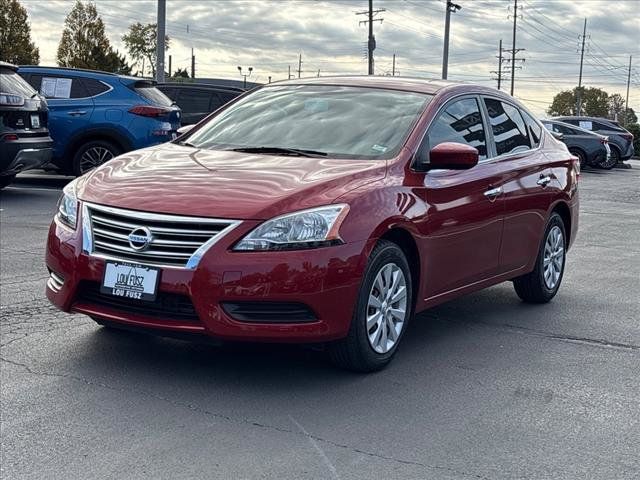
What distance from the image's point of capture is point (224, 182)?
16.6 ft

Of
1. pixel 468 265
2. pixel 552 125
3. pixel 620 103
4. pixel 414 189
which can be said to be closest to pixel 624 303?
pixel 468 265

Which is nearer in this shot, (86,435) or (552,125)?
(86,435)

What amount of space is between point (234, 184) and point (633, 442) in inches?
90.6

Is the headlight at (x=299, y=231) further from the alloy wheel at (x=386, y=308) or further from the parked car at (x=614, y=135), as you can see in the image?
the parked car at (x=614, y=135)

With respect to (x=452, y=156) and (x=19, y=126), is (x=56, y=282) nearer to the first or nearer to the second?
(x=452, y=156)

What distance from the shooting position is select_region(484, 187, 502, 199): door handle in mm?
6257

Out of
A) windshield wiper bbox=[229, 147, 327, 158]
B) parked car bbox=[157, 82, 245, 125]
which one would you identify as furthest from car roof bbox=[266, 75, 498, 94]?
parked car bbox=[157, 82, 245, 125]

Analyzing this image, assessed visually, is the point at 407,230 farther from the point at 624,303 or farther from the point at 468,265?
the point at 624,303

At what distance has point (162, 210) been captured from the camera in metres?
4.80

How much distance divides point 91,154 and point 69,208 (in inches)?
389

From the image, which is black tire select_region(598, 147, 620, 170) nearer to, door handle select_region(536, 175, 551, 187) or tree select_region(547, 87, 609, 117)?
door handle select_region(536, 175, 551, 187)

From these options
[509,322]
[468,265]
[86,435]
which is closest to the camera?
[86,435]

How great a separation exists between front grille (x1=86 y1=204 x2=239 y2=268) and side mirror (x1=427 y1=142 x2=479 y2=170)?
147cm

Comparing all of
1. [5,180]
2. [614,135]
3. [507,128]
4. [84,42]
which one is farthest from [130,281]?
[84,42]
